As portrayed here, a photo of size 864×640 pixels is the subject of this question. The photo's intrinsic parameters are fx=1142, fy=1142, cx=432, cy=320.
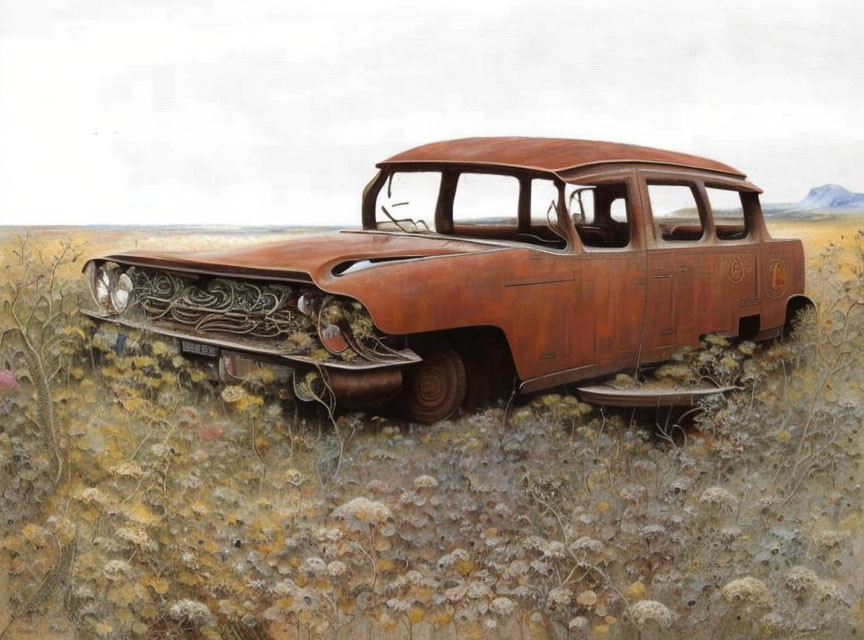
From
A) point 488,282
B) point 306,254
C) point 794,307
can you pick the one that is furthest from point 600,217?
point 306,254

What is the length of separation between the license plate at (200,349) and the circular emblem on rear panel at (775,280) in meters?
3.46

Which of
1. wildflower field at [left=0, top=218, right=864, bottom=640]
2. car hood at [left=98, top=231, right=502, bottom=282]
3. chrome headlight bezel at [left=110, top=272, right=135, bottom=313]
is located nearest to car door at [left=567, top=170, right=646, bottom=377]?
wildflower field at [left=0, top=218, right=864, bottom=640]

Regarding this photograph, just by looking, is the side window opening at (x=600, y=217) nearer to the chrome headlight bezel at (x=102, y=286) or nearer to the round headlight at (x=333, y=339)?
the round headlight at (x=333, y=339)

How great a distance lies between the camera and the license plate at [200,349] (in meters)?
5.59

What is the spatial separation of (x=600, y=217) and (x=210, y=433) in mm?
2870

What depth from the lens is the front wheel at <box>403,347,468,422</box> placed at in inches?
221

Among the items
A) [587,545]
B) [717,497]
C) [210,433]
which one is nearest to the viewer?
[587,545]

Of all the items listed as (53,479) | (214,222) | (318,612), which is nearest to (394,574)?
(318,612)

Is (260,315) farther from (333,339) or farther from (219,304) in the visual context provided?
(333,339)

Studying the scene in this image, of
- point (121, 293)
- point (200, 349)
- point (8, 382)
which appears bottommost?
point (8, 382)

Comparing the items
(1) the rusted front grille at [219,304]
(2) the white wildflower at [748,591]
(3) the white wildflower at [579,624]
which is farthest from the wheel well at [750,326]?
(1) the rusted front grille at [219,304]

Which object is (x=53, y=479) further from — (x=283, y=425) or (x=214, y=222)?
(x=214, y=222)

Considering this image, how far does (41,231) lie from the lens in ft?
19.3

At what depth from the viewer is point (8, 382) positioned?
18.5 ft
